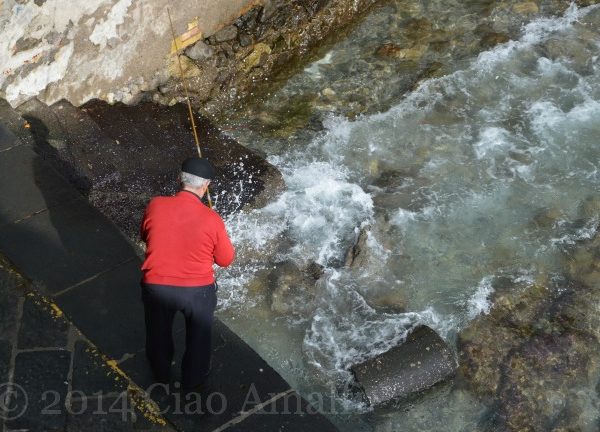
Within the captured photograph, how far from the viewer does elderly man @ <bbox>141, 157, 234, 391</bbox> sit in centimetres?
414

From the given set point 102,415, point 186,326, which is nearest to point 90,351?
point 102,415

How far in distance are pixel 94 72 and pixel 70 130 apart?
927mm

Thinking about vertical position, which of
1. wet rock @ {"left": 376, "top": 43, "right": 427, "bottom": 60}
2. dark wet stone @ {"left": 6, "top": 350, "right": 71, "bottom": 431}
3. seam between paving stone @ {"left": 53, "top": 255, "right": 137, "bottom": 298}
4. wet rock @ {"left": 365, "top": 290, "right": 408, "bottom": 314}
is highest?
seam between paving stone @ {"left": 53, "top": 255, "right": 137, "bottom": 298}

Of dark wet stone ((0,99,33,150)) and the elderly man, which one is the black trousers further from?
dark wet stone ((0,99,33,150))

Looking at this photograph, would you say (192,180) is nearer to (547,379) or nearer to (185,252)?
(185,252)

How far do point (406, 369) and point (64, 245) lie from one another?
2.77 meters

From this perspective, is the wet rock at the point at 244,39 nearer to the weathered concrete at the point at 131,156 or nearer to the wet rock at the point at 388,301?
the weathered concrete at the point at 131,156

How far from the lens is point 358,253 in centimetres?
662

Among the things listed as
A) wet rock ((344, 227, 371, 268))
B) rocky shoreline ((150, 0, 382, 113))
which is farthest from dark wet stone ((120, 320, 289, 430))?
rocky shoreline ((150, 0, 382, 113))

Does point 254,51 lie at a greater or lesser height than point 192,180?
lesser

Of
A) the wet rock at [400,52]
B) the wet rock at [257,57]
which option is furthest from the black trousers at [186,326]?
the wet rock at [400,52]

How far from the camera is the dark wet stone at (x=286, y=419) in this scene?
456 centimetres

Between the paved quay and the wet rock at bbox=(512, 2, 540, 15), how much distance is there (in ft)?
22.1

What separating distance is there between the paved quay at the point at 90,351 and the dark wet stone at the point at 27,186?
0.7 inches
